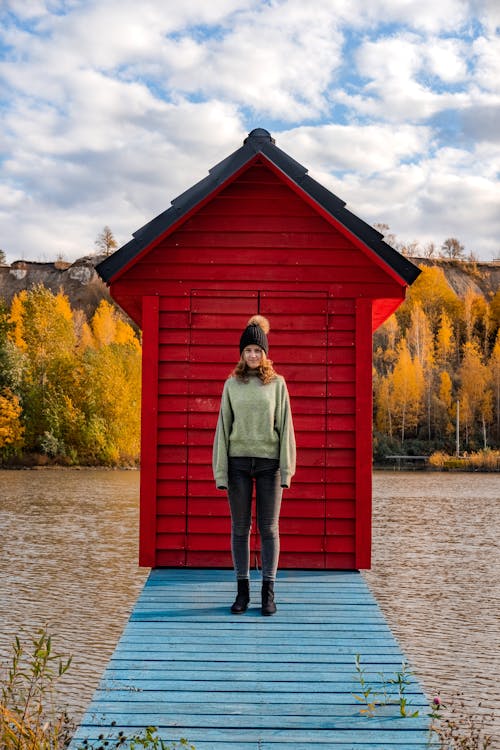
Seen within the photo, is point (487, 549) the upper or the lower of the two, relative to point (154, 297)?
lower

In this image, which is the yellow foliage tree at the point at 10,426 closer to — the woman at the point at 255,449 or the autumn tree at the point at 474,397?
the autumn tree at the point at 474,397

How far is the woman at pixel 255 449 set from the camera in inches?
270

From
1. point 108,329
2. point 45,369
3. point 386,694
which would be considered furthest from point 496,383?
point 386,694

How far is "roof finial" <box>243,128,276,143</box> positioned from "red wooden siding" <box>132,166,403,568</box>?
2.08ft

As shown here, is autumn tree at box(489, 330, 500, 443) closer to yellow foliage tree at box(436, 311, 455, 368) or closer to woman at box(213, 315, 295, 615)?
yellow foliage tree at box(436, 311, 455, 368)

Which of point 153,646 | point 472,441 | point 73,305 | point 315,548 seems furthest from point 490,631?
point 73,305

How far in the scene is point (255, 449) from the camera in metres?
6.88

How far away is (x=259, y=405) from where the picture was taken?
6.87 meters

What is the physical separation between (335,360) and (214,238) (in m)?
1.60

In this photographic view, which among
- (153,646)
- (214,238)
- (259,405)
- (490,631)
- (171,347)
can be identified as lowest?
(490,631)

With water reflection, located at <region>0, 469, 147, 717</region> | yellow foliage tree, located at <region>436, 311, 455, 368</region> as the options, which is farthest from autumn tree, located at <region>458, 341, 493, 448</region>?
water reflection, located at <region>0, 469, 147, 717</region>

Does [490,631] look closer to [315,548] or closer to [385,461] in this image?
[315,548]

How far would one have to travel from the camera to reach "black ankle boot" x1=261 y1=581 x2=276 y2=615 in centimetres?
680

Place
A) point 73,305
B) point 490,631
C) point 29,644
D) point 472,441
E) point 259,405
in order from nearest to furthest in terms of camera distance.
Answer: point 259,405, point 29,644, point 490,631, point 472,441, point 73,305
